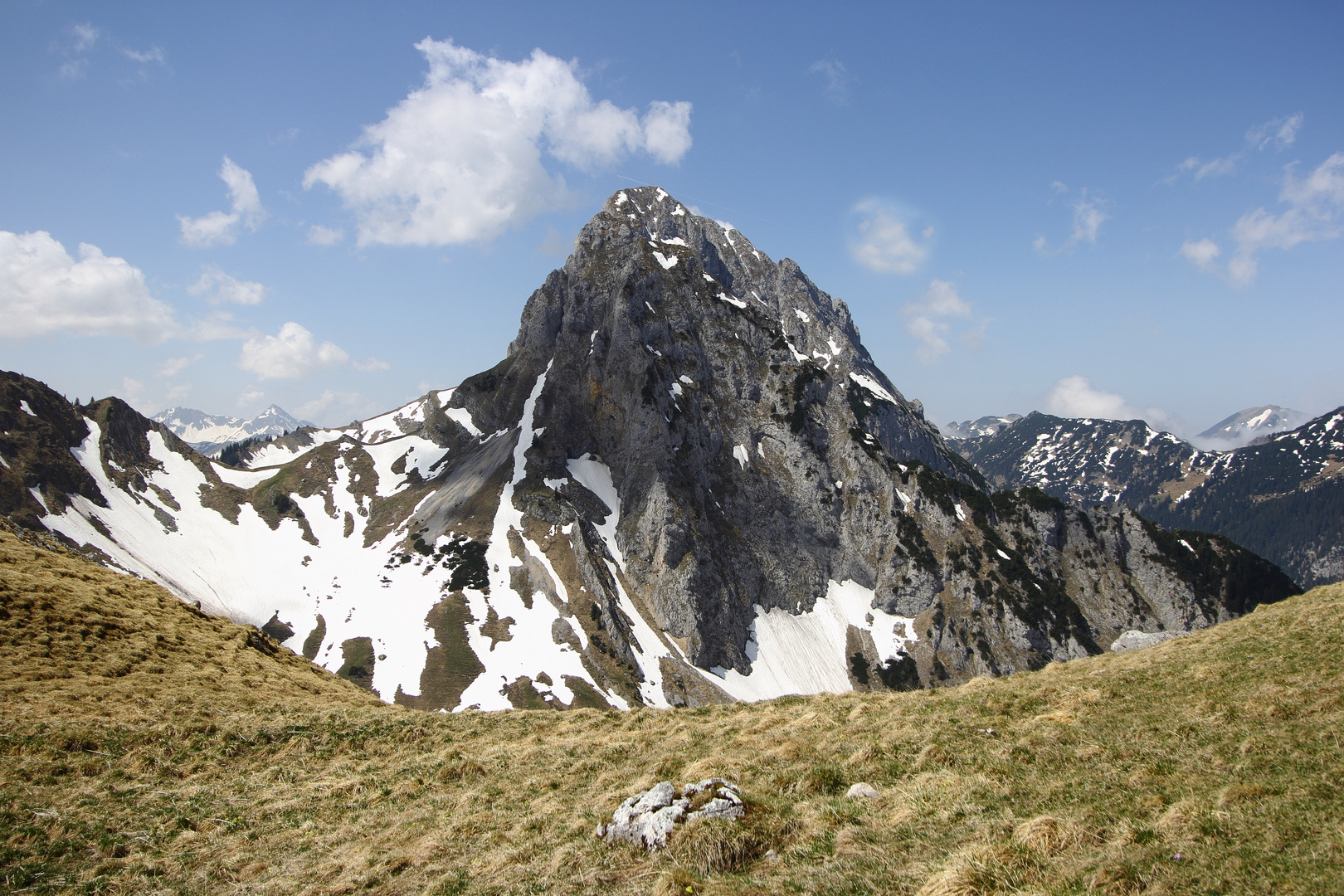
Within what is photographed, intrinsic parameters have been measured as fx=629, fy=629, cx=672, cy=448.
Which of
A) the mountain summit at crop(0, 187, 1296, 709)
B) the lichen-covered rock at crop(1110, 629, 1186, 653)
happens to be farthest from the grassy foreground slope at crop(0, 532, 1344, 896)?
the mountain summit at crop(0, 187, 1296, 709)

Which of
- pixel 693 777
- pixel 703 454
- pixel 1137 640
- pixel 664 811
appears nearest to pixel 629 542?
pixel 703 454

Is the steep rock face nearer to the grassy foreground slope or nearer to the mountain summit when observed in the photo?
the mountain summit

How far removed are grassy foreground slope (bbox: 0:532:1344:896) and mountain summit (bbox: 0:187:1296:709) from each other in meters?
90.8

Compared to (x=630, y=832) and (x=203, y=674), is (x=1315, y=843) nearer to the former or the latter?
(x=630, y=832)

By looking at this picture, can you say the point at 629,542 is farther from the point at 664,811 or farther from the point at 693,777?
the point at 664,811

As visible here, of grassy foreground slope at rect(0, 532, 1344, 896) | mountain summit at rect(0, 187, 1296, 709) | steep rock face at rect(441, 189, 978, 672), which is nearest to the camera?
grassy foreground slope at rect(0, 532, 1344, 896)

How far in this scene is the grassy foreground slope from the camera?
1050cm

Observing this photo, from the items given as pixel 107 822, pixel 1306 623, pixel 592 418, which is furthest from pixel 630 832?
pixel 592 418

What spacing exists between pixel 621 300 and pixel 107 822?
6778 inches

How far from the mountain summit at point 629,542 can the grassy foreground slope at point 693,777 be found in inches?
3576

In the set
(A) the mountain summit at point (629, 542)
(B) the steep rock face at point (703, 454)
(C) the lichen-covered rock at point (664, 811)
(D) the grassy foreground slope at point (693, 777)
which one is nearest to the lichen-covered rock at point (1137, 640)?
(D) the grassy foreground slope at point (693, 777)

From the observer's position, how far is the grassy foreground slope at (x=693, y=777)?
10500 mm

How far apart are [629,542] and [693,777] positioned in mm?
142867

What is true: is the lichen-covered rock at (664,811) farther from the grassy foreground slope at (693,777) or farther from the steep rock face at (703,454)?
the steep rock face at (703,454)
